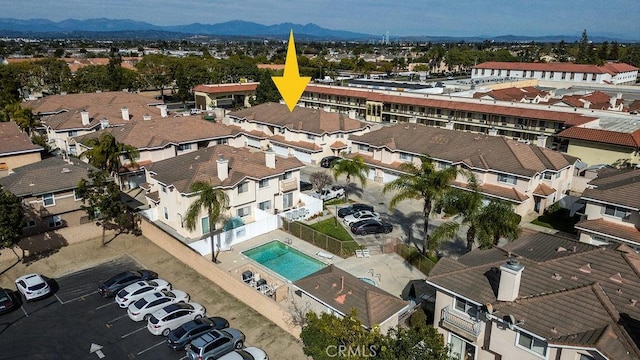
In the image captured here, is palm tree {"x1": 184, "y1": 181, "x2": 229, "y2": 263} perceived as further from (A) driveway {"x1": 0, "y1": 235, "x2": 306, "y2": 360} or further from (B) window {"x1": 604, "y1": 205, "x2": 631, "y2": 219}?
(B) window {"x1": 604, "y1": 205, "x2": 631, "y2": 219}

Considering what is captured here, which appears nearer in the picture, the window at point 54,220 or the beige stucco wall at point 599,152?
the window at point 54,220

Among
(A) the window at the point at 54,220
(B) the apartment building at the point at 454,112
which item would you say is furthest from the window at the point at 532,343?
(B) the apartment building at the point at 454,112

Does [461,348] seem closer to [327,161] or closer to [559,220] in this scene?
[559,220]

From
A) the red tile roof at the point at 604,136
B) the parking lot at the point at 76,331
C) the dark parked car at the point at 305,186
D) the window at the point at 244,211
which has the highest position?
the red tile roof at the point at 604,136

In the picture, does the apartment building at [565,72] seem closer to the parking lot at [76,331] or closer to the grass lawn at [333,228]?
the grass lawn at [333,228]

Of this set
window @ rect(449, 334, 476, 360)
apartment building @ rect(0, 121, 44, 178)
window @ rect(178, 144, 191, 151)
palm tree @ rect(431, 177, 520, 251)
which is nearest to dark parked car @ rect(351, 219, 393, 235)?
palm tree @ rect(431, 177, 520, 251)

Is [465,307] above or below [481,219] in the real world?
below

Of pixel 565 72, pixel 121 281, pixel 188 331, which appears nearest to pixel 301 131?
pixel 121 281
